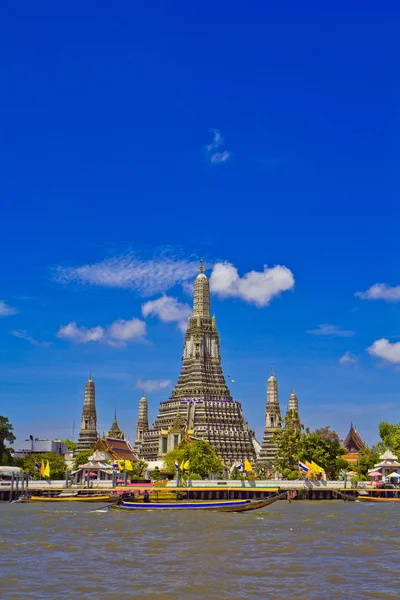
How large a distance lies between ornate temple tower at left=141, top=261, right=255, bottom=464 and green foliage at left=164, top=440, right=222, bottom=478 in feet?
58.4

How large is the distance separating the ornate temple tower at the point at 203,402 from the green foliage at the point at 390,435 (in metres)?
20.2

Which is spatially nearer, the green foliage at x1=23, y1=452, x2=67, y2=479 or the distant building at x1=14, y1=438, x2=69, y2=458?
the green foliage at x1=23, y1=452, x2=67, y2=479

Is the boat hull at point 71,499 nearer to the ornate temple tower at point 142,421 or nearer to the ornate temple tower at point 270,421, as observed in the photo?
the ornate temple tower at point 270,421

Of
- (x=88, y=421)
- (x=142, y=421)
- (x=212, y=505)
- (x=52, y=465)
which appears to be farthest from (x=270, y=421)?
(x=212, y=505)

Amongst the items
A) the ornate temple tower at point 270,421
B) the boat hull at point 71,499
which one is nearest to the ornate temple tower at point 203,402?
the ornate temple tower at point 270,421

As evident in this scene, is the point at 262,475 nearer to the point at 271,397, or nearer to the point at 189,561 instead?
the point at 271,397

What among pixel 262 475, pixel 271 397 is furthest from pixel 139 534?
pixel 271 397

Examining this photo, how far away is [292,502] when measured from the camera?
70312 mm

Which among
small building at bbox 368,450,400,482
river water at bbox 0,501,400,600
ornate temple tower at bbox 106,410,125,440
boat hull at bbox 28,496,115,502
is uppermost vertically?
ornate temple tower at bbox 106,410,125,440

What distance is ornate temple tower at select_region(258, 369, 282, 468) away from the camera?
120 metres

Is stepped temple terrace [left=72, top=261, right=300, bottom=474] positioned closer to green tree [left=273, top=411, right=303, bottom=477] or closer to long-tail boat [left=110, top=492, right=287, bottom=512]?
green tree [left=273, top=411, right=303, bottom=477]

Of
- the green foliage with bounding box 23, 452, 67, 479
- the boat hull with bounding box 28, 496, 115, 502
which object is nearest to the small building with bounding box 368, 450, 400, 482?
the boat hull with bounding box 28, 496, 115, 502

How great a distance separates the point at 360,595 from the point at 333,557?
8.11m

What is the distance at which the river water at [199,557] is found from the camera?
24.0 meters
